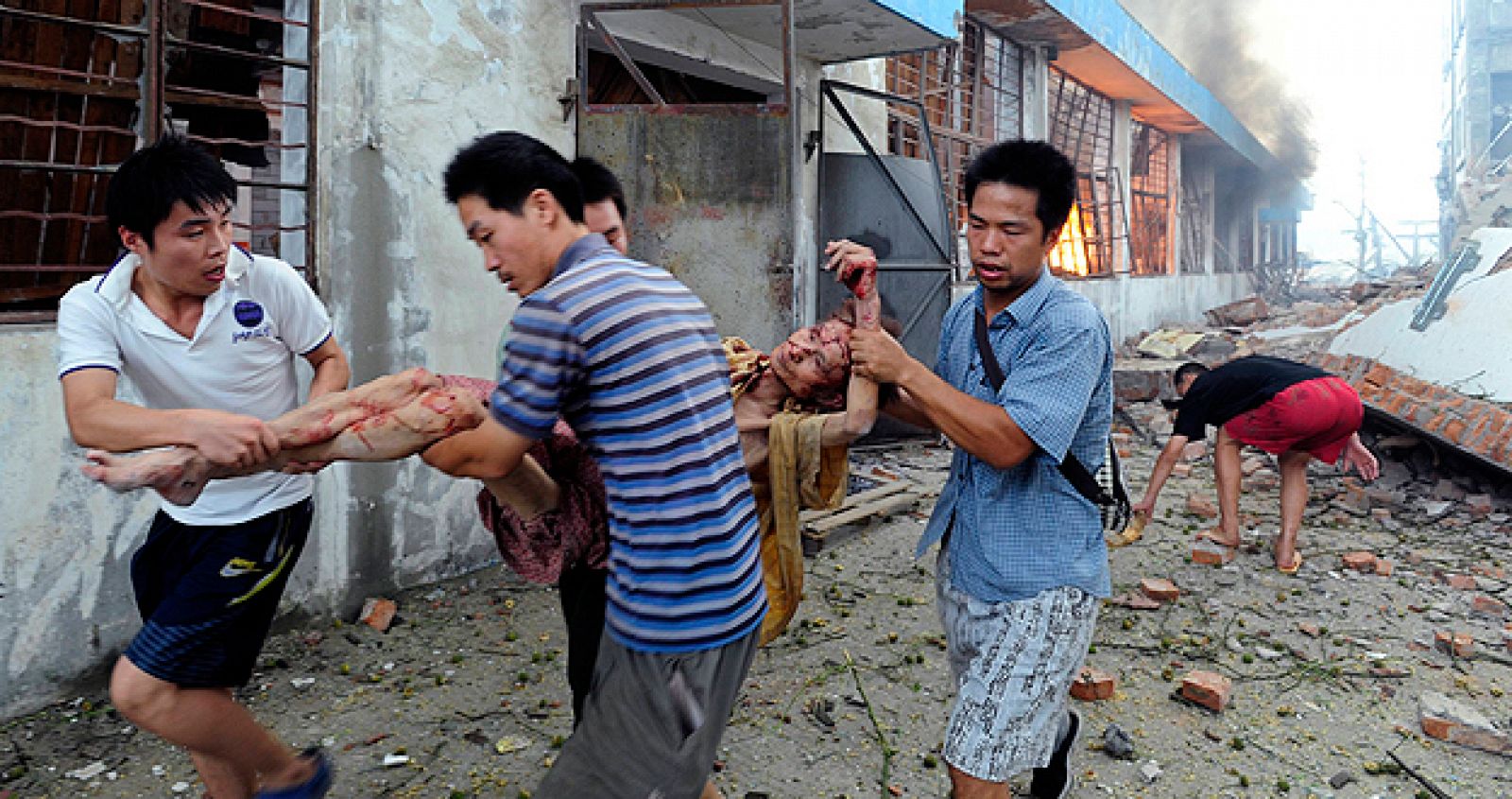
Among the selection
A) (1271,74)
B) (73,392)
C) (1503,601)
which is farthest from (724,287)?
(1271,74)

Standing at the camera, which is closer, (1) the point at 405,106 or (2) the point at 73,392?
(2) the point at 73,392

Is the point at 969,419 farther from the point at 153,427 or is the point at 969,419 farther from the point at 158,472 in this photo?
the point at 153,427

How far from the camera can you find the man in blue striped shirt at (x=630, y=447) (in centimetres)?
161

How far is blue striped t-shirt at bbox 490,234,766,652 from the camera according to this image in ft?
5.22

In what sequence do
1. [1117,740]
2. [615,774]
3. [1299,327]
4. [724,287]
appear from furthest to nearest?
[1299,327], [724,287], [1117,740], [615,774]

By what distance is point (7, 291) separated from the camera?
3555 mm

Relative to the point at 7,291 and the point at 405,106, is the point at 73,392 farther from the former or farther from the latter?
the point at 405,106

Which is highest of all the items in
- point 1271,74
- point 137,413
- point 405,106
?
point 1271,74

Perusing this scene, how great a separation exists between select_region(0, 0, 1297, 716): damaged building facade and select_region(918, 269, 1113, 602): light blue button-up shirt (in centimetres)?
309

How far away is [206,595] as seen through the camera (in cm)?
226

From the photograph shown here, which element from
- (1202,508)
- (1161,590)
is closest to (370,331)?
(1161,590)

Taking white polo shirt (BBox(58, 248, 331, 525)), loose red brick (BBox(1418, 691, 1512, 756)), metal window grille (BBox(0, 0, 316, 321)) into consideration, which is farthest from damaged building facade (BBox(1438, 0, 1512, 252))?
white polo shirt (BBox(58, 248, 331, 525))

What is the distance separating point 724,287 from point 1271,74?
24.0 meters

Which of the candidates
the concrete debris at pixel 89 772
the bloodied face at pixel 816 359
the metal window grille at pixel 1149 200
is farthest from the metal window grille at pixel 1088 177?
the concrete debris at pixel 89 772
